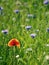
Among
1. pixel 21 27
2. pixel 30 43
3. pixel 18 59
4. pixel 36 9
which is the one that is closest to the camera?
pixel 18 59

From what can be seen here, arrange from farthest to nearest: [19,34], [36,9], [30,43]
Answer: [36,9] < [19,34] < [30,43]

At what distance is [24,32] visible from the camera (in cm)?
376

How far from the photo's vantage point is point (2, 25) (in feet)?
13.6

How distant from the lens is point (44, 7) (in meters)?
4.83

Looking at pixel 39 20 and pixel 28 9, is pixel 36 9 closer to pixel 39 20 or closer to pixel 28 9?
pixel 28 9

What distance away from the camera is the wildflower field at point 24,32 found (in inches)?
116

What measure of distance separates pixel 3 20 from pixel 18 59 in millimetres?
1578

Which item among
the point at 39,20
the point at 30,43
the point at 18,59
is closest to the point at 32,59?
the point at 18,59

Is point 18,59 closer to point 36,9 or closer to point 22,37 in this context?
point 22,37

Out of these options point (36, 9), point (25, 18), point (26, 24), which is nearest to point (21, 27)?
point (26, 24)

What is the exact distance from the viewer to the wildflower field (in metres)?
2.94

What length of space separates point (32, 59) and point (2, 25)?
4.23 feet

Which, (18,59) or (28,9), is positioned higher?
(18,59)

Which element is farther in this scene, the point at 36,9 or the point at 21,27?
the point at 36,9
